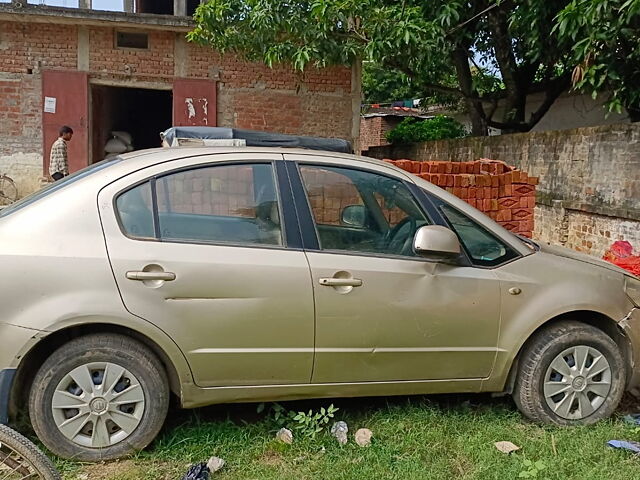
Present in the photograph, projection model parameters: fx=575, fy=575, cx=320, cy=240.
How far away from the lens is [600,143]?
7.43 m

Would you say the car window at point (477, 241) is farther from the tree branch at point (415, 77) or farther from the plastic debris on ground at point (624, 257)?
the tree branch at point (415, 77)

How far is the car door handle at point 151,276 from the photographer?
2.86 m

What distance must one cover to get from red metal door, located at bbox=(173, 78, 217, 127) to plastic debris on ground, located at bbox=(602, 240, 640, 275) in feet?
25.0

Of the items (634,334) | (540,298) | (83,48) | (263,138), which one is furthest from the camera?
(83,48)

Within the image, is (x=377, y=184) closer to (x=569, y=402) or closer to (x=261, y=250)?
(x=261, y=250)

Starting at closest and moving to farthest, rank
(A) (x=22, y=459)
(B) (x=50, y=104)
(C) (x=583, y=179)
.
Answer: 1. (A) (x=22, y=459)
2. (C) (x=583, y=179)
3. (B) (x=50, y=104)

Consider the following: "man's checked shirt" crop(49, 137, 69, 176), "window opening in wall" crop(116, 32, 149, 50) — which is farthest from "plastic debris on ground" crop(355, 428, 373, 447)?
"window opening in wall" crop(116, 32, 149, 50)

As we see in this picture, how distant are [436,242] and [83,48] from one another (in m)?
9.87

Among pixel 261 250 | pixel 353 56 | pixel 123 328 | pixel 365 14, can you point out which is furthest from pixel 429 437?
pixel 353 56

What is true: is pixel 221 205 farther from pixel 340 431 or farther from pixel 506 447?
pixel 506 447

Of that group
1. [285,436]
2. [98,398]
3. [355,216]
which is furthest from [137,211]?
[285,436]

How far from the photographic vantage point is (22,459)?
224 centimetres

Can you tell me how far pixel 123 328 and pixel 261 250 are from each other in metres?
0.81

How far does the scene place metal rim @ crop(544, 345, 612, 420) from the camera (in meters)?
3.44
